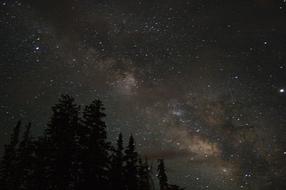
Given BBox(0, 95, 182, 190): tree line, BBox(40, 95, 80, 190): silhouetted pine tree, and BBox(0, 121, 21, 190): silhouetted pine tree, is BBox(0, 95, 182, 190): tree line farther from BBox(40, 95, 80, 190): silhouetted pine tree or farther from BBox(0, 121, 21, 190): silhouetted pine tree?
BBox(0, 121, 21, 190): silhouetted pine tree

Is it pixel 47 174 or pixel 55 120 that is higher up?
pixel 55 120

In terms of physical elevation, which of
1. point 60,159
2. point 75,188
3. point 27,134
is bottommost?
point 75,188

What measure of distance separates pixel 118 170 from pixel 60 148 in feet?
36.7

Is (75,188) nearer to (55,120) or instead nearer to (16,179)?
(55,120)

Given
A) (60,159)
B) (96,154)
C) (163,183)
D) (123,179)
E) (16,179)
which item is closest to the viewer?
(60,159)

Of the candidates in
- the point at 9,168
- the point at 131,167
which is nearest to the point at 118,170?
the point at 131,167

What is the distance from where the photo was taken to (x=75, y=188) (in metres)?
26.9

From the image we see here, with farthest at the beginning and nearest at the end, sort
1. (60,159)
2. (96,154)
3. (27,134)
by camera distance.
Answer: (27,134), (96,154), (60,159)

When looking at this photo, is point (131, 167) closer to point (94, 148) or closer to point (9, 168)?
point (94, 148)

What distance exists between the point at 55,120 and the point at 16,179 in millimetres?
21615

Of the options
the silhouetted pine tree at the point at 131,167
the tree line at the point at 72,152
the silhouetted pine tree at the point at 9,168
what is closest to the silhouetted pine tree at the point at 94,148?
the tree line at the point at 72,152

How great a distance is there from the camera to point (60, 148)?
1018 inches

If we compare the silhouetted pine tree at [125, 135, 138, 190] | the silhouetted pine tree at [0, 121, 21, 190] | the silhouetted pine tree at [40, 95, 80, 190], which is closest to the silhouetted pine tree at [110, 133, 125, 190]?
the silhouetted pine tree at [125, 135, 138, 190]

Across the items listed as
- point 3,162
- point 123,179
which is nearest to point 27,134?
point 3,162
